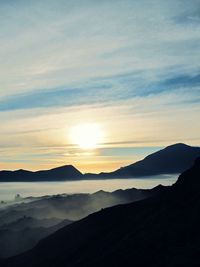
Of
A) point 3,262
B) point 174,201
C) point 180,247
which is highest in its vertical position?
point 174,201

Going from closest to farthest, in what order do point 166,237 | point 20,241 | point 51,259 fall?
point 166,237 → point 51,259 → point 20,241

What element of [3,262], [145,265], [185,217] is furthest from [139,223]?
[3,262]

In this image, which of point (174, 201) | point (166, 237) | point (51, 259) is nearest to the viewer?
point (166, 237)

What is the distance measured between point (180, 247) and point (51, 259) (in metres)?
49.1

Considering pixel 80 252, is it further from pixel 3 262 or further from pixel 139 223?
pixel 3 262

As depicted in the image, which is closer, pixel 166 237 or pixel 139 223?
pixel 166 237

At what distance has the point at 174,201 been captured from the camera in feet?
360

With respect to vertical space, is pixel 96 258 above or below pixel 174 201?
below

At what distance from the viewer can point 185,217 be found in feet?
318

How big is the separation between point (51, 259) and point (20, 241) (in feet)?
214

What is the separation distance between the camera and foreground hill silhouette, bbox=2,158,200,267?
86.9 metres

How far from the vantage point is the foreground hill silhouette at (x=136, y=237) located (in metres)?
86.9

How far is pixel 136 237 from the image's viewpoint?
98.9 meters

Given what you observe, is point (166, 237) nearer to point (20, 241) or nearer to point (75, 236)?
point (75, 236)
